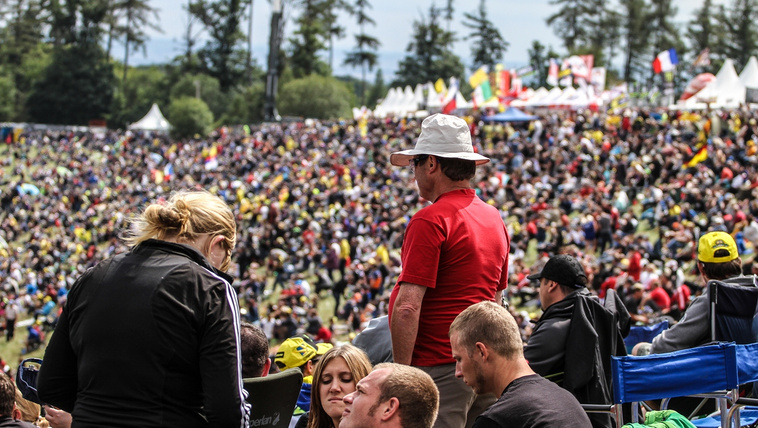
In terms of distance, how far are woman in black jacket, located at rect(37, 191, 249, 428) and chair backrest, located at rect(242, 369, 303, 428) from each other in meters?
0.68

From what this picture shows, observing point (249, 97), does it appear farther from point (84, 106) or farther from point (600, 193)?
point (600, 193)

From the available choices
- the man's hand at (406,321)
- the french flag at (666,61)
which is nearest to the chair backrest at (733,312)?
the man's hand at (406,321)

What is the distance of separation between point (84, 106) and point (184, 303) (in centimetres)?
6749

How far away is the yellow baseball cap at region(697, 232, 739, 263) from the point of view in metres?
4.23

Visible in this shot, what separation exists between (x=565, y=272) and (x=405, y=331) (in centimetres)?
130

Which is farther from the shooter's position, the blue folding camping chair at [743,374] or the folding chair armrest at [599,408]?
the blue folding camping chair at [743,374]

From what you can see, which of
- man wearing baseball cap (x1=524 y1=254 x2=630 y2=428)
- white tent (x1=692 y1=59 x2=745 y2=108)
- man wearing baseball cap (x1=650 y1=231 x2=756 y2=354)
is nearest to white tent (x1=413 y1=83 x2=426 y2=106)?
white tent (x1=692 y1=59 x2=745 y2=108)

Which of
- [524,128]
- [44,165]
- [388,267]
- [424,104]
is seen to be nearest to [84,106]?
[44,165]

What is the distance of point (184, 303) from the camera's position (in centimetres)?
220

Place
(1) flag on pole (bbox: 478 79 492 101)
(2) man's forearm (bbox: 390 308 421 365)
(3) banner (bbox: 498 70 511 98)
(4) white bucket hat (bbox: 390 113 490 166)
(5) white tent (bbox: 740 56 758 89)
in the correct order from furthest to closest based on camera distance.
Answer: (3) banner (bbox: 498 70 511 98) → (1) flag on pole (bbox: 478 79 492 101) → (5) white tent (bbox: 740 56 758 89) → (4) white bucket hat (bbox: 390 113 490 166) → (2) man's forearm (bbox: 390 308 421 365)

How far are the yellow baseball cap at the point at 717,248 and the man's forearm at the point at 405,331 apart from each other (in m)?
2.12

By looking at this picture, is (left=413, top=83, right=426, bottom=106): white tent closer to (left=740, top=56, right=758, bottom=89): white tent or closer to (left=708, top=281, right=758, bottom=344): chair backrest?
(left=740, top=56, right=758, bottom=89): white tent

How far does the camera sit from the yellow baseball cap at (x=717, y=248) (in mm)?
4230

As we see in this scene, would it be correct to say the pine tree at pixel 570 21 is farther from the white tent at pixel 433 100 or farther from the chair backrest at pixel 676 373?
the chair backrest at pixel 676 373
